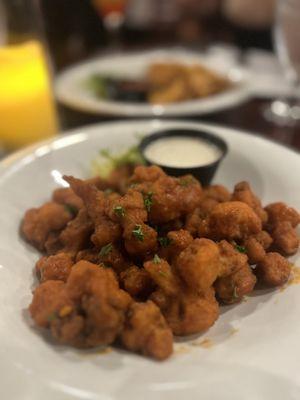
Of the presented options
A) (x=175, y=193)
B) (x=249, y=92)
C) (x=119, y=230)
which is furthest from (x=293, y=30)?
(x=119, y=230)

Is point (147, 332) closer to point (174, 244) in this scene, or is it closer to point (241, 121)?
point (174, 244)

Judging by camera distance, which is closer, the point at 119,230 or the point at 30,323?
the point at 30,323

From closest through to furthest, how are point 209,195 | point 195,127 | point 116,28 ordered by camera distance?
point 209,195, point 195,127, point 116,28

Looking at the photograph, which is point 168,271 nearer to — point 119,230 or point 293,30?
point 119,230

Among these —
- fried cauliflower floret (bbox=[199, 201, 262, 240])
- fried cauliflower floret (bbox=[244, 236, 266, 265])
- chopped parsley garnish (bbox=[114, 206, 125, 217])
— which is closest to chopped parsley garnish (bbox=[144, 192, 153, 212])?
chopped parsley garnish (bbox=[114, 206, 125, 217])

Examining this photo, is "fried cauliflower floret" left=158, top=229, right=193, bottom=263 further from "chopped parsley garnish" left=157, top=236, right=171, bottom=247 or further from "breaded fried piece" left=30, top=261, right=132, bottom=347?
"breaded fried piece" left=30, top=261, right=132, bottom=347

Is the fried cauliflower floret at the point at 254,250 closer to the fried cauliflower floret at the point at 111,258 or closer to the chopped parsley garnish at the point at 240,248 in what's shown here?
the chopped parsley garnish at the point at 240,248

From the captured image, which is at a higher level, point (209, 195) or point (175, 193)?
point (175, 193)
